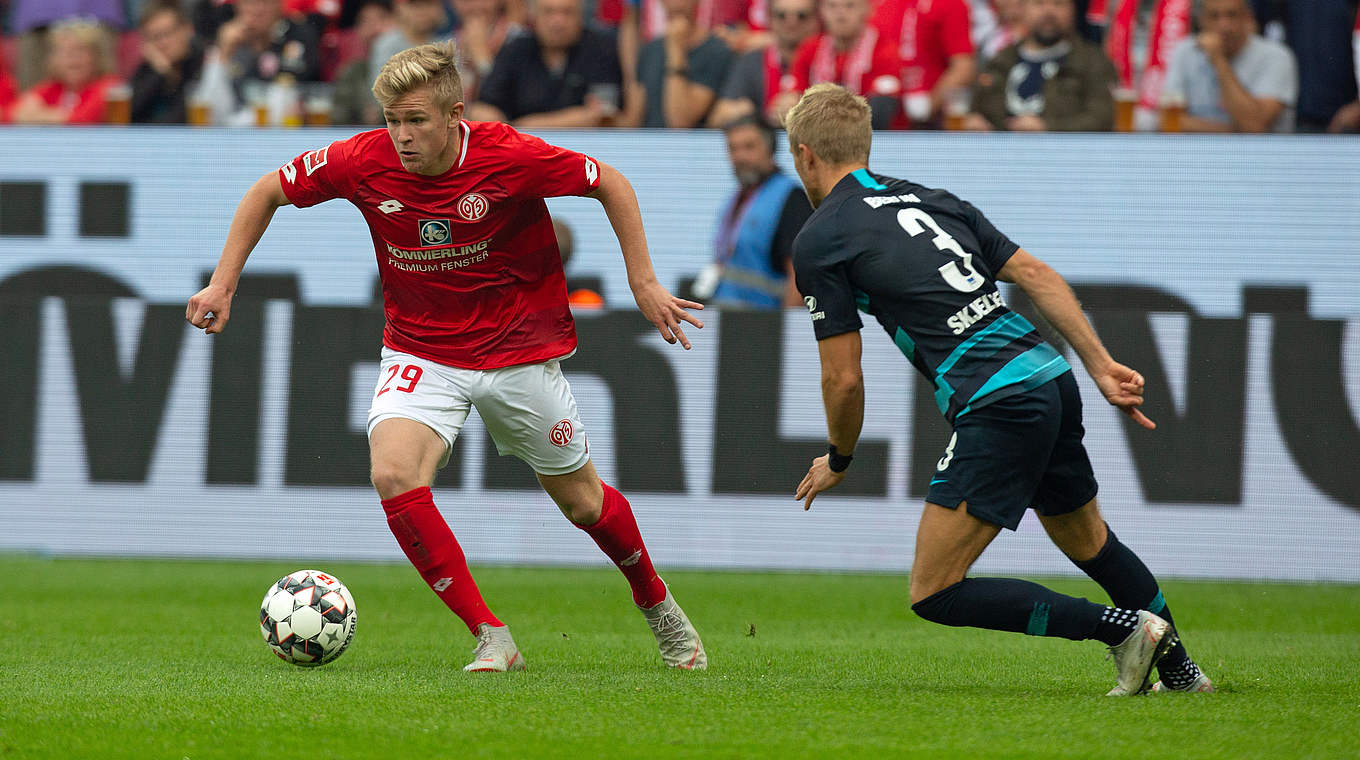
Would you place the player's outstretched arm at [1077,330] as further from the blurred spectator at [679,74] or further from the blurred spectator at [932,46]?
the blurred spectator at [679,74]

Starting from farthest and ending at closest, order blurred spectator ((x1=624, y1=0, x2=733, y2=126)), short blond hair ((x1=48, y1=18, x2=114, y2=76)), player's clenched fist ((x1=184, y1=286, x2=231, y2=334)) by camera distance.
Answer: short blond hair ((x1=48, y1=18, x2=114, y2=76)), blurred spectator ((x1=624, y1=0, x2=733, y2=126)), player's clenched fist ((x1=184, y1=286, x2=231, y2=334))

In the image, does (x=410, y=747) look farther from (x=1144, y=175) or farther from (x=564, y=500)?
(x=1144, y=175)

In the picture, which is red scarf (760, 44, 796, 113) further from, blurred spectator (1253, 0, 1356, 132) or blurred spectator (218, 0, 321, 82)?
blurred spectator (218, 0, 321, 82)

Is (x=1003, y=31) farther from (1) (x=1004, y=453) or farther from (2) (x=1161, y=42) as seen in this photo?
(1) (x=1004, y=453)

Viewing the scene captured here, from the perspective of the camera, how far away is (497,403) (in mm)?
5945

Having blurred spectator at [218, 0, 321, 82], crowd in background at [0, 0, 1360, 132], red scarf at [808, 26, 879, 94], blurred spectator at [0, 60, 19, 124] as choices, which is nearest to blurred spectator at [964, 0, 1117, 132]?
crowd in background at [0, 0, 1360, 132]

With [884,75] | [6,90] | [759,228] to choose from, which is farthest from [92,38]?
[884,75]

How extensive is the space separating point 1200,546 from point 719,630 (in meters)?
3.87

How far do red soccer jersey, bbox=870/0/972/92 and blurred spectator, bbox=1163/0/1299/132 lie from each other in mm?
1600

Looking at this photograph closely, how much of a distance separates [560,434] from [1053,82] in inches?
257

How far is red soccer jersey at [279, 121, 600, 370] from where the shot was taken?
5816 mm

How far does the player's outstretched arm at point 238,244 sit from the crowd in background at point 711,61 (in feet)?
19.1

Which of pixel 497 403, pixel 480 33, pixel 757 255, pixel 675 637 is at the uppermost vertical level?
pixel 480 33

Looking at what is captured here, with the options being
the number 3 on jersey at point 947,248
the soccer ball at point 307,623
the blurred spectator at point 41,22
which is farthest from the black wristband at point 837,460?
the blurred spectator at point 41,22
